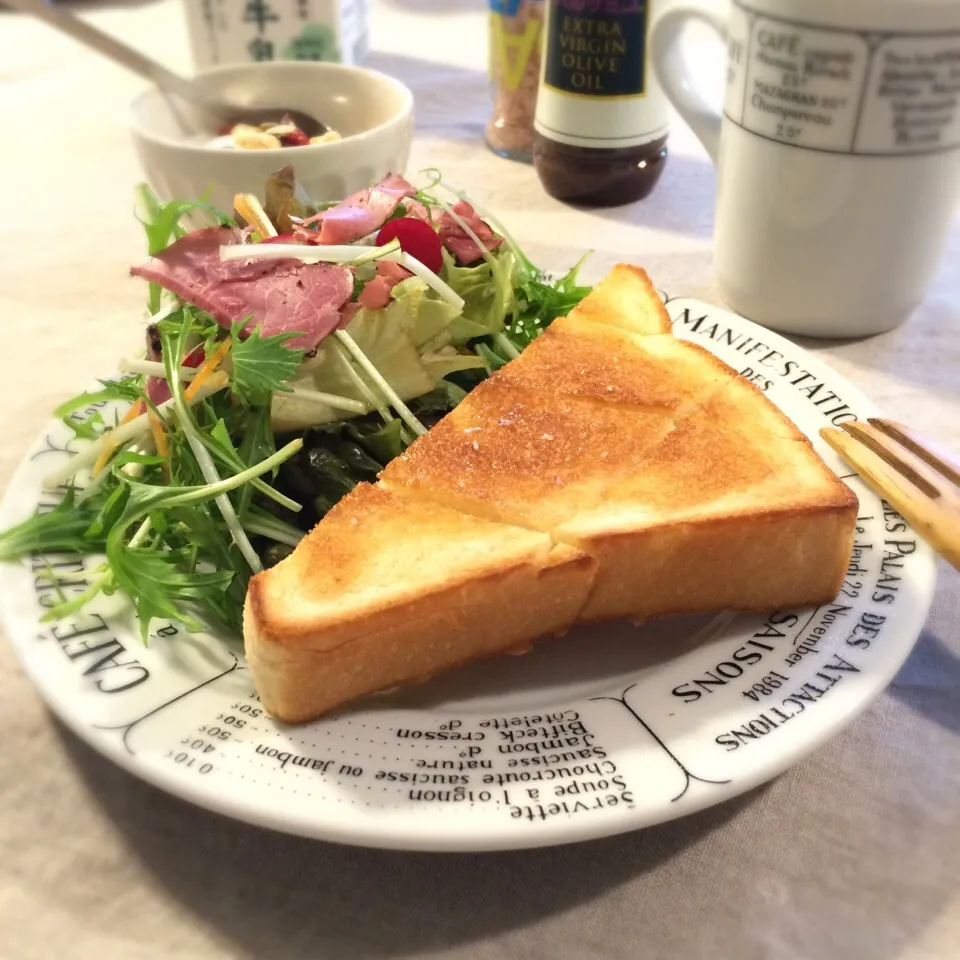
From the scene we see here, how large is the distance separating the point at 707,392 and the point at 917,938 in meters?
0.70

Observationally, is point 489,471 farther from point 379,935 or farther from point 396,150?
point 396,150

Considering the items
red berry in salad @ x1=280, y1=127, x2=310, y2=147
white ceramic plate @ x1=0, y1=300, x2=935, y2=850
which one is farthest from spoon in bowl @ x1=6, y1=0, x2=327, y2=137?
white ceramic plate @ x1=0, y1=300, x2=935, y2=850

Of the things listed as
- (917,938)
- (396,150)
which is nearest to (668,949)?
(917,938)

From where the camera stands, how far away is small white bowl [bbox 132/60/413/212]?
5.63ft

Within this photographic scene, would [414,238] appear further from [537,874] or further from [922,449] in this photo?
[537,874]

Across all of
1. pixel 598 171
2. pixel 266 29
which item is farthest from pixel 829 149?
pixel 266 29

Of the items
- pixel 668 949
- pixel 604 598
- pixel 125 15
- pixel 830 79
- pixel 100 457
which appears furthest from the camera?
pixel 125 15

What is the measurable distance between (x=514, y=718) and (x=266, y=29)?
230 cm

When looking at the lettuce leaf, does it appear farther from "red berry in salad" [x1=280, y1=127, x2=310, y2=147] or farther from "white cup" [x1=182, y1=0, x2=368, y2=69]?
"white cup" [x1=182, y1=0, x2=368, y2=69]

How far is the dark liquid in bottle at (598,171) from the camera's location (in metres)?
2.21

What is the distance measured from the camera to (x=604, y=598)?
3.44ft

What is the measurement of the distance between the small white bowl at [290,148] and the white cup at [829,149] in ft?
1.99

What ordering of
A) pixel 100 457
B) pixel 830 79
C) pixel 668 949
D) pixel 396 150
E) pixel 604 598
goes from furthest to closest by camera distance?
pixel 396 150, pixel 830 79, pixel 100 457, pixel 604 598, pixel 668 949

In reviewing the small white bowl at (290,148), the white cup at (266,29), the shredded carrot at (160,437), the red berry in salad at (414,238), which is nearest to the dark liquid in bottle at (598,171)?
the small white bowl at (290,148)
